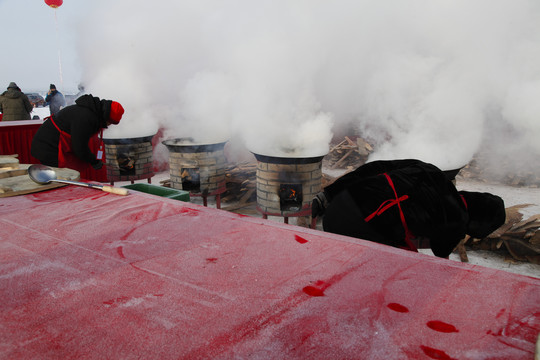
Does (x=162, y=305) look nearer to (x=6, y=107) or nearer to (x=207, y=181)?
(x=207, y=181)

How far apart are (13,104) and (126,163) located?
504 centimetres

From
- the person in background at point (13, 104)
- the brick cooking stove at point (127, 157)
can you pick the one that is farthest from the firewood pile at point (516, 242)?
the person in background at point (13, 104)

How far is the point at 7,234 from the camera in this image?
218 centimetres

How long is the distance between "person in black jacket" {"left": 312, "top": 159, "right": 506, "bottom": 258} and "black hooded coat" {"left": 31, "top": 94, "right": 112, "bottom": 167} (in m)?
3.25

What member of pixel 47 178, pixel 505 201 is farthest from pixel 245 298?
pixel 505 201

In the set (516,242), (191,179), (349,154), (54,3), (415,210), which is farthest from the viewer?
(54,3)

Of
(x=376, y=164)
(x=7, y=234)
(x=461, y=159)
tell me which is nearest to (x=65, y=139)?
(x=7, y=234)

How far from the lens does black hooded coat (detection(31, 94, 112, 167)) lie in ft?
14.7

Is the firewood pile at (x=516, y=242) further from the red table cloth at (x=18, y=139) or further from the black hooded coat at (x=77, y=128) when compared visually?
the red table cloth at (x=18, y=139)

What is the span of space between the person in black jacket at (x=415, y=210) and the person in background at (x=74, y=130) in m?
3.23

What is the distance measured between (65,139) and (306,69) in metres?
4.63

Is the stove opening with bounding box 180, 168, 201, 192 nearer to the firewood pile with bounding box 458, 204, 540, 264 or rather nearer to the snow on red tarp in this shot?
the snow on red tarp

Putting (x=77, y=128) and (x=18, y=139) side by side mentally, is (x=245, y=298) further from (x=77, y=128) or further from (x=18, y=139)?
(x=18, y=139)

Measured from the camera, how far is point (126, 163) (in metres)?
6.73
